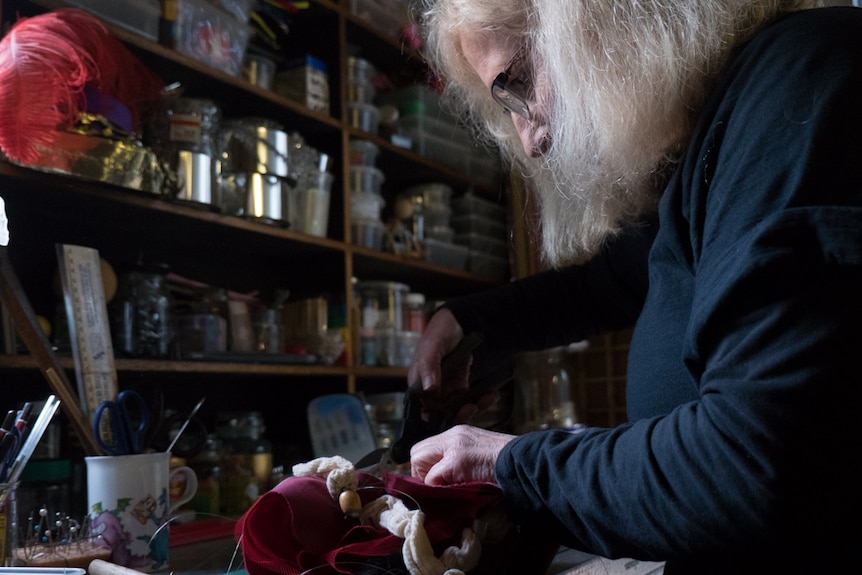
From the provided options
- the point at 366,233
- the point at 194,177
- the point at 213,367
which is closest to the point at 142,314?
the point at 213,367

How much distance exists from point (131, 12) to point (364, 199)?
74cm

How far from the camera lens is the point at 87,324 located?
1.06 meters

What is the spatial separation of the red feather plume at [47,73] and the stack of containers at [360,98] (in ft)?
2.60

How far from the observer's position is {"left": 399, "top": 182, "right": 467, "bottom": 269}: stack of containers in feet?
7.04

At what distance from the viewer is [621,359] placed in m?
2.45

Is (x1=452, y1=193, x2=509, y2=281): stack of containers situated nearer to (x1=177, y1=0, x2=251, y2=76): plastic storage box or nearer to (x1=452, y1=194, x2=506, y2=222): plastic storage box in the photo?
(x1=452, y1=194, x2=506, y2=222): plastic storage box

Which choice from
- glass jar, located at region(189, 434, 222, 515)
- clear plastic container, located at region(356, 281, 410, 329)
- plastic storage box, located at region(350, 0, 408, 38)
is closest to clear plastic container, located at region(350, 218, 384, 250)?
clear plastic container, located at region(356, 281, 410, 329)

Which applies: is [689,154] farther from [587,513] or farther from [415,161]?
[415,161]

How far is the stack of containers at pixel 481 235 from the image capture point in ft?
7.63

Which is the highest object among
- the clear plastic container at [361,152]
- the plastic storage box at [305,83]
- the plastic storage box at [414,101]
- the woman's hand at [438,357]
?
the plastic storage box at [414,101]

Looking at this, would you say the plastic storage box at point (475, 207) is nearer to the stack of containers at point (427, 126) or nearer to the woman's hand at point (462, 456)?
the stack of containers at point (427, 126)

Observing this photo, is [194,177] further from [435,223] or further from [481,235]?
[481,235]

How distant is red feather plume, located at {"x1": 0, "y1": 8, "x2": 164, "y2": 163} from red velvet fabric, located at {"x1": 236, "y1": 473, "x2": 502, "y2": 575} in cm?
72

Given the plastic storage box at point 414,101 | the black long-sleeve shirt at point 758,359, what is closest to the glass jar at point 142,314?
the black long-sleeve shirt at point 758,359
